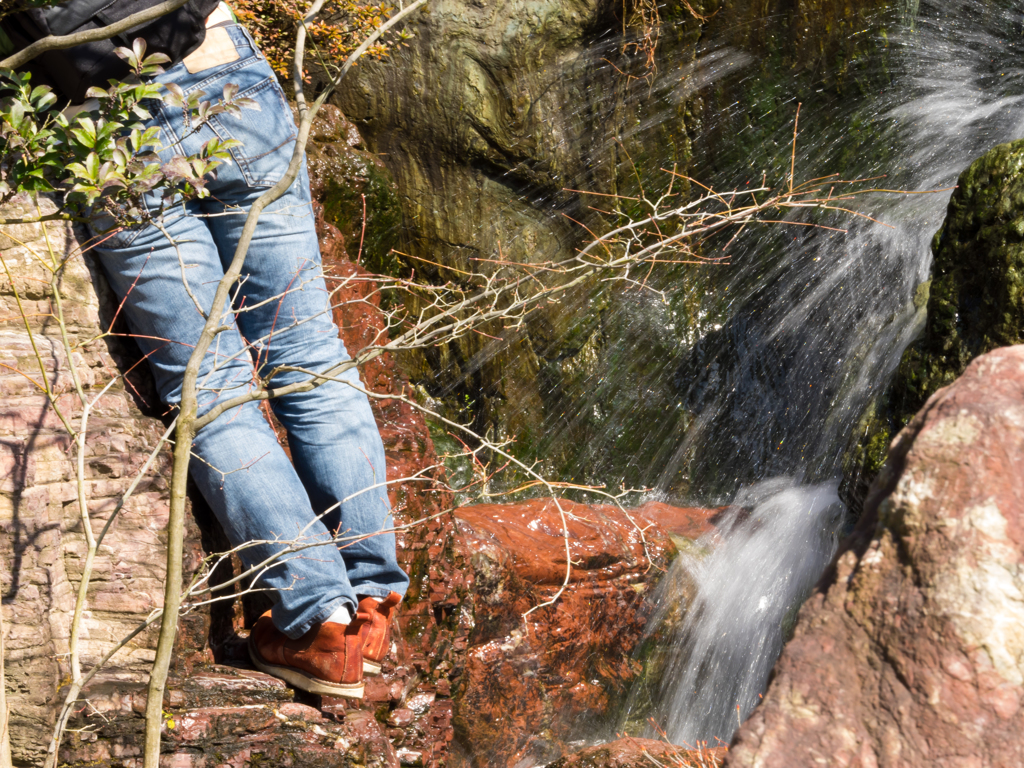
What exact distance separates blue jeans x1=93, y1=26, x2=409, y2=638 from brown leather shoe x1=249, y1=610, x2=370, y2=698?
0.20ft

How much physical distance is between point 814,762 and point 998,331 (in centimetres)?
268

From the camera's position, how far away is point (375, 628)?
8.26ft

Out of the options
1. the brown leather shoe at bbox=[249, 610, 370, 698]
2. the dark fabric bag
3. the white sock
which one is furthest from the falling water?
the dark fabric bag

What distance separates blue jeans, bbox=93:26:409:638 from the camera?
223 cm

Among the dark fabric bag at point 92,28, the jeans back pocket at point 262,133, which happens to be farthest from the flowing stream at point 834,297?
the dark fabric bag at point 92,28

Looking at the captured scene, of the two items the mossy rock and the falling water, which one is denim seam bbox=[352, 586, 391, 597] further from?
the falling water

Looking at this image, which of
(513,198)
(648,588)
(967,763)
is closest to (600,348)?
(513,198)

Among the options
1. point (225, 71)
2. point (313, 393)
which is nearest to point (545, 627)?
point (313, 393)

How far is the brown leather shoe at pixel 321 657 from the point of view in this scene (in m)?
2.38

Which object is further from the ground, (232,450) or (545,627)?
(232,450)

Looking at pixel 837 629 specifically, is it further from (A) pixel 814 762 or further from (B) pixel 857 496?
(B) pixel 857 496

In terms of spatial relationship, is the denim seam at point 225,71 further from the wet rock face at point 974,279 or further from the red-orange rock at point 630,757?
the wet rock face at point 974,279

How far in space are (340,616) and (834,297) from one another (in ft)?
13.9

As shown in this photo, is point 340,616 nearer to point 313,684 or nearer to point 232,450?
point 313,684
